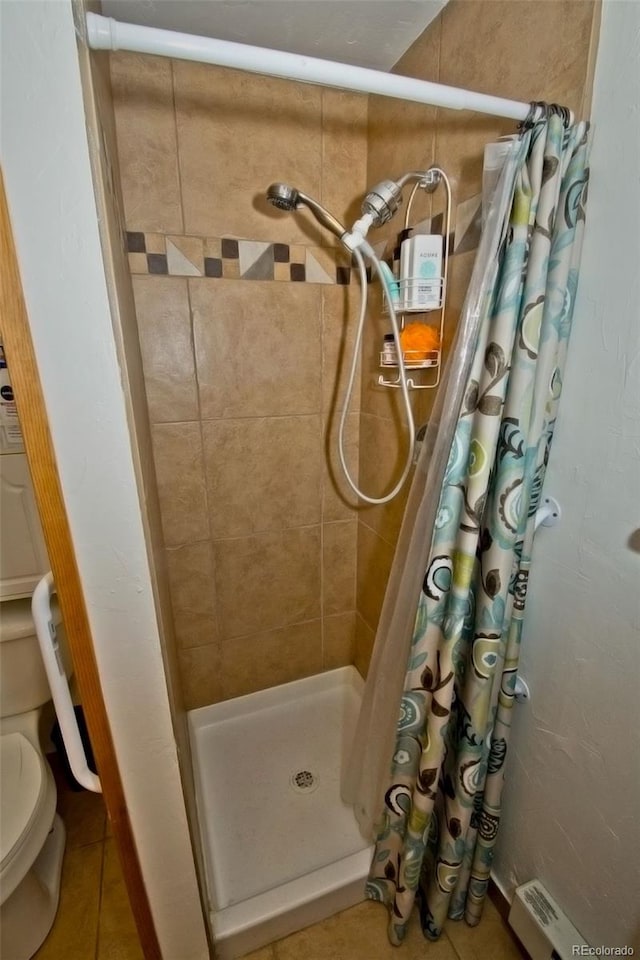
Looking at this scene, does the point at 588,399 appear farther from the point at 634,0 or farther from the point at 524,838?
the point at 524,838

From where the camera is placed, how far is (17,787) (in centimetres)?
97

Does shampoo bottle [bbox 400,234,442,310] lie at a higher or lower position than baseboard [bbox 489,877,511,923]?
higher

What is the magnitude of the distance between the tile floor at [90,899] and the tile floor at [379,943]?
0.36m

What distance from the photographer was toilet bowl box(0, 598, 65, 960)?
89 cm

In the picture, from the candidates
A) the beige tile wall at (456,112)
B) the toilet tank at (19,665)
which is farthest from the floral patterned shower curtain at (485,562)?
the toilet tank at (19,665)

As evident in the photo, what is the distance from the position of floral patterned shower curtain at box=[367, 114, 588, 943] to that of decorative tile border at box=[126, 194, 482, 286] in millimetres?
294

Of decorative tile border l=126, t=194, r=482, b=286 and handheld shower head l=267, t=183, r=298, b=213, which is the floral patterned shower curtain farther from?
handheld shower head l=267, t=183, r=298, b=213

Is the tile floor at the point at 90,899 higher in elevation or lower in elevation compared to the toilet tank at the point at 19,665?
lower

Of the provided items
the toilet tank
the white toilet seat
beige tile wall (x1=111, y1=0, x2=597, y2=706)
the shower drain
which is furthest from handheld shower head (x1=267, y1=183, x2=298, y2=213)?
the shower drain

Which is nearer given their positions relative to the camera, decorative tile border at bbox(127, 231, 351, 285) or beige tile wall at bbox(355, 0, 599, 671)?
beige tile wall at bbox(355, 0, 599, 671)

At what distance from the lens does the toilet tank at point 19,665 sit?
1106 millimetres

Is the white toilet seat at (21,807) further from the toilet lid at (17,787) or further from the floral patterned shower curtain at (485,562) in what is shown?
the floral patterned shower curtain at (485,562)

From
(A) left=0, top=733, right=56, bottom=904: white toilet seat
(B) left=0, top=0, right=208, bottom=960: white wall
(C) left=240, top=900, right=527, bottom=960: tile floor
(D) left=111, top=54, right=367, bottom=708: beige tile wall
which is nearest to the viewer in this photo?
(B) left=0, top=0, right=208, bottom=960: white wall

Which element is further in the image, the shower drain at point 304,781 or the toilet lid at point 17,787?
the shower drain at point 304,781
